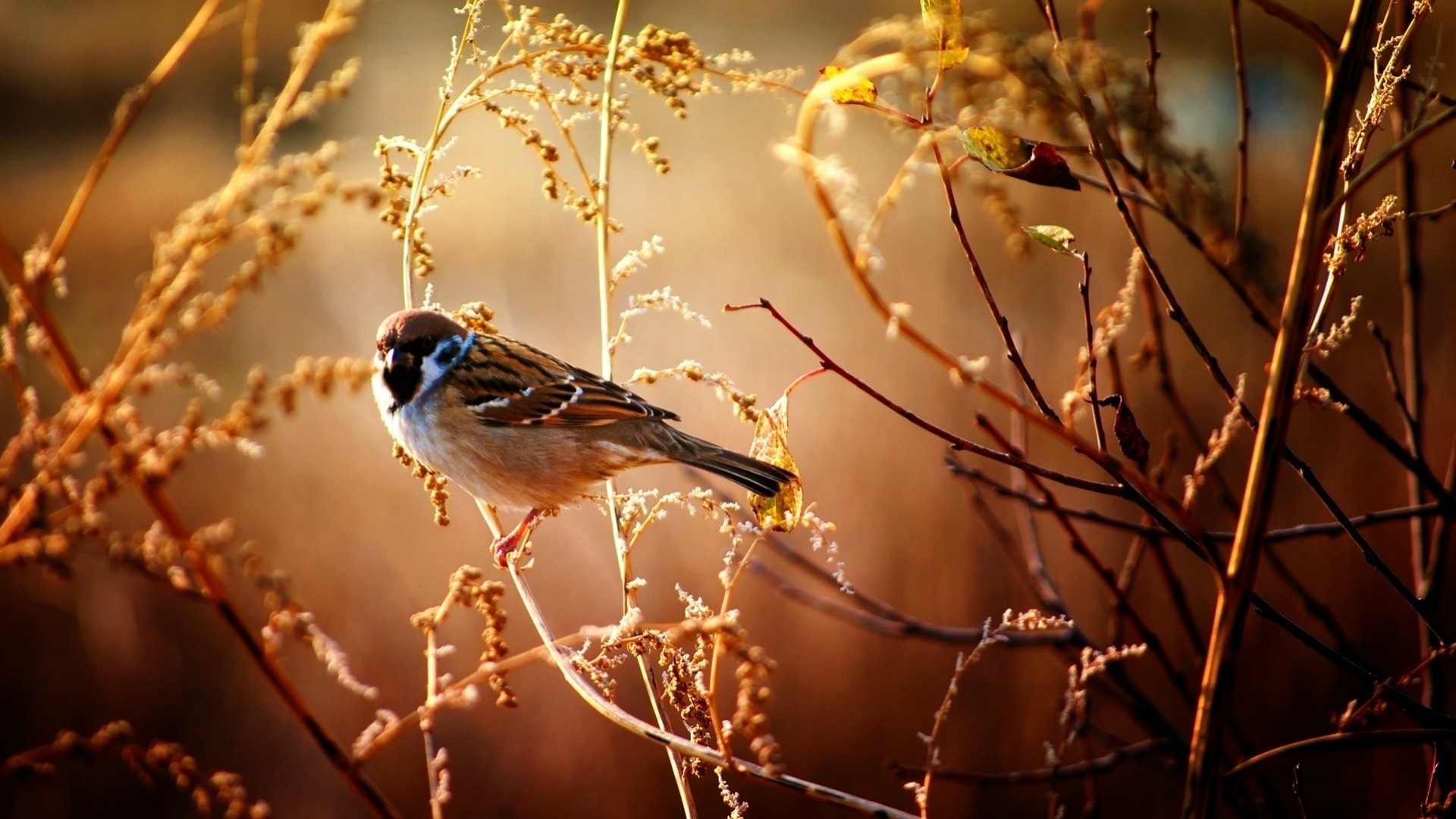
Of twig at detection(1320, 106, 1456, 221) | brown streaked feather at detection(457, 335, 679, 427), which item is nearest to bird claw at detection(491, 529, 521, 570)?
brown streaked feather at detection(457, 335, 679, 427)

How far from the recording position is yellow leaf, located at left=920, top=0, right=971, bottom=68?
72 centimetres

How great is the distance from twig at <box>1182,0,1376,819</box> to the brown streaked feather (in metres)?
1.59

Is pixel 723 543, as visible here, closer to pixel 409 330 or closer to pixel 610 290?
pixel 409 330

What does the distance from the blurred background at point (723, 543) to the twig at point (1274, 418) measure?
7.09 feet

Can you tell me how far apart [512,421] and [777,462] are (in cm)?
127

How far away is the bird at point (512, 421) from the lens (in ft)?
6.49

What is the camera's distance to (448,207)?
6.80 metres

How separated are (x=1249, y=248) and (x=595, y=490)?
4.45 ft

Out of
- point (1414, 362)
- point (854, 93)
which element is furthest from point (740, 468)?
point (854, 93)

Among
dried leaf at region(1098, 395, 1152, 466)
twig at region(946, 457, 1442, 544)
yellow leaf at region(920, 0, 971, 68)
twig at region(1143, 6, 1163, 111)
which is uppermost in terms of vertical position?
twig at region(1143, 6, 1163, 111)

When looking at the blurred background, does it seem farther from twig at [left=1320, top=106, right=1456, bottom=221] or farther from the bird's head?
twig at [left=1320, top=106, right=1456, bottom=221]

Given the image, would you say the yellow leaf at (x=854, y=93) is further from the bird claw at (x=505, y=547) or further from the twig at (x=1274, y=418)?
the bird claw at (x=505, y=547)

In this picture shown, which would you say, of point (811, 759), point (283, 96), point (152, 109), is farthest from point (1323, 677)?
point (152, 109)

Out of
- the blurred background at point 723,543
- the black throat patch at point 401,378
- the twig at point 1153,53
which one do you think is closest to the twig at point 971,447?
the twig at point 1153,53
